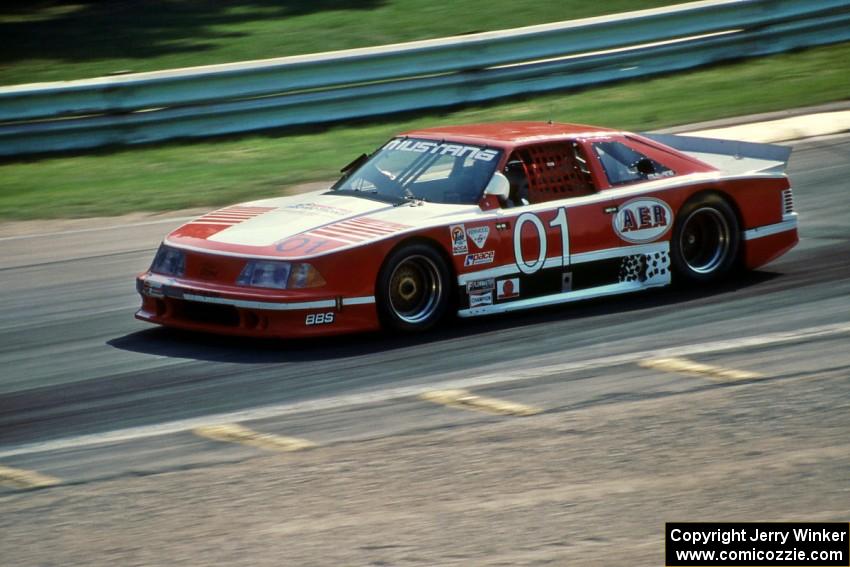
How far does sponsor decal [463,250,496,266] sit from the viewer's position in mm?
8453

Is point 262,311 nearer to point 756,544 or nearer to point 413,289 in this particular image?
point 413,289

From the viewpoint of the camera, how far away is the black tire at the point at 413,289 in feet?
26.8

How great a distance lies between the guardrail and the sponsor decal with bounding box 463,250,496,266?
719cm

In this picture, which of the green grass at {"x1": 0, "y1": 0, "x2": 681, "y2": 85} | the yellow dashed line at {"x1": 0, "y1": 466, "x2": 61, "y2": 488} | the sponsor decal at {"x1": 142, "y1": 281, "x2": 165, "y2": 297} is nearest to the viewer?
the yellow dashed line at {"x1": 0, "y1": 466, "x2": 61, "y2": 488}

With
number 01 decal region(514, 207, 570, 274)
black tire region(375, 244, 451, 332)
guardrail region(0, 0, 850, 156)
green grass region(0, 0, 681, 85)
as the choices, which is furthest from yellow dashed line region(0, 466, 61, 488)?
green grass region(0, 0, 681, 85)

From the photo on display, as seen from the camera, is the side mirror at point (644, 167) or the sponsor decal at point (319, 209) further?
the side mirror at point (644, 167)

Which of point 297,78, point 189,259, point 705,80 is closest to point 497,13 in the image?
point 705,80

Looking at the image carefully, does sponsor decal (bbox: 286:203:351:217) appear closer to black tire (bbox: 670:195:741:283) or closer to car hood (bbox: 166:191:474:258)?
car hood (bbox: 166:191:474:258)

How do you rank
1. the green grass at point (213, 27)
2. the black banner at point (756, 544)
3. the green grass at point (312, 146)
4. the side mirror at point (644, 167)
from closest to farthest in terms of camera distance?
1. the black banner at point (756, 544)
2. the side mirror at point (644, 167)
3. the green grass at point (312, 146)
4. the green grass at point (213, 27)

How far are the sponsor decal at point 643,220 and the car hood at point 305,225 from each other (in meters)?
1.19

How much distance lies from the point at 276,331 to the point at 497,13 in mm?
13975

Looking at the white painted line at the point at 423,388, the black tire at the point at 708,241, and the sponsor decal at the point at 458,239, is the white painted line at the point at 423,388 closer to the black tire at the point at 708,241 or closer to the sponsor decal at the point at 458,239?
the sponsor decal at the point at 458,239

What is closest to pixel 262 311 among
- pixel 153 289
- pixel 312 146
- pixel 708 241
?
pixel 153 289

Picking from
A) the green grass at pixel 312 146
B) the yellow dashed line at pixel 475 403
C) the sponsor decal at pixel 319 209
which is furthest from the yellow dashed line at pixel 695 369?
the green grass at pixel 312 146
